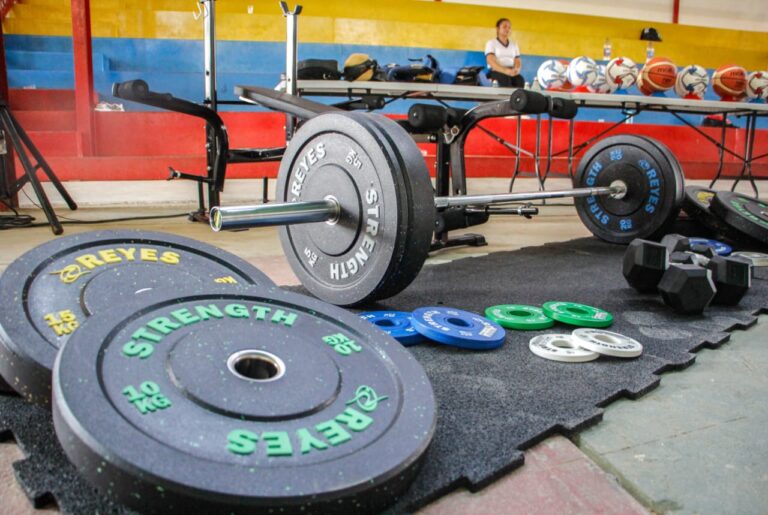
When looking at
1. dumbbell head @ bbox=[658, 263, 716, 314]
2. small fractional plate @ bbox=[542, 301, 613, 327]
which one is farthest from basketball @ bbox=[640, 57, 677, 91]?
small fractional plate @ bbox=[542, 301, 613, 327]

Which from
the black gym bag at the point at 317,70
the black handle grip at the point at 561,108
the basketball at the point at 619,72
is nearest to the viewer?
the black handle grip at the point at 561,108

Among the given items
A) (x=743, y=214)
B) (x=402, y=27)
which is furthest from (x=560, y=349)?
(x=402, y=27)

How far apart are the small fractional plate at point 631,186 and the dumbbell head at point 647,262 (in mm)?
821

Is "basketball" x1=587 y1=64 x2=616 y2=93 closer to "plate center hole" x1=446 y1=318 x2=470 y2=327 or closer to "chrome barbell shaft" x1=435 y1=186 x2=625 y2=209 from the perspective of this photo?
"chrome barbell shaft" x1=435 y1=186 x2=625 y2=209

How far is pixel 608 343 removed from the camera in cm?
122

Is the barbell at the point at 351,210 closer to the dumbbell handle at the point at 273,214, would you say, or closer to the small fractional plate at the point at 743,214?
the dumbbell handle at the point at 273,214

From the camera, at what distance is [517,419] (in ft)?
2.98

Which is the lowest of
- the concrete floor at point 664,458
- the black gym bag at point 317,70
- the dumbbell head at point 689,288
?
the concrete floor at point 664,458

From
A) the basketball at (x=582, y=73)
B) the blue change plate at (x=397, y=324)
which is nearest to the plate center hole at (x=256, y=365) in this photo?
the blue change plate at (x=397, y=324)

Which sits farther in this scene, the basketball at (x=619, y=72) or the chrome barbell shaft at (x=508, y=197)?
the basketball at (x=619, y=72)

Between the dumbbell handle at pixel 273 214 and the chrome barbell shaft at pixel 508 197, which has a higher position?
the dumbbell handle at pixel 273 214

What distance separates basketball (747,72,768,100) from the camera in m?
4.32

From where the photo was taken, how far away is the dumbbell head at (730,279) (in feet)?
5.30

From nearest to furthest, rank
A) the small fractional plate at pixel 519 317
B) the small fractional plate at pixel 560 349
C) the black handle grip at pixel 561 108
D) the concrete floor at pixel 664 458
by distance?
the concrete floor at pixel 664 458, the small fractional plate at pixel 560 349, the small fractional plate at pixel 519 317, the black handle grip at pixel 561 108
